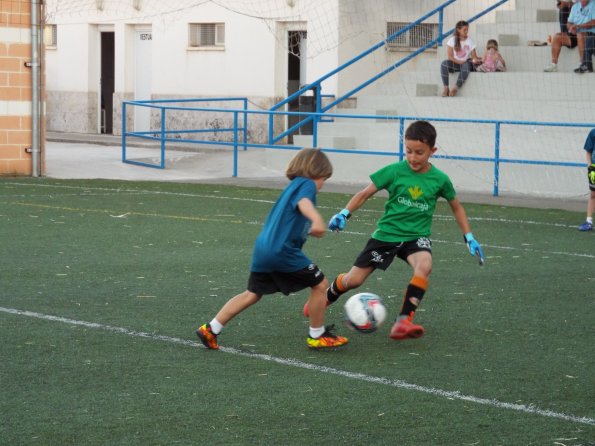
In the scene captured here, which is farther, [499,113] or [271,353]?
[499,113]

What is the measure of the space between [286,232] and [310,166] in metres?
0.41

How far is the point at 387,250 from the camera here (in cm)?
777

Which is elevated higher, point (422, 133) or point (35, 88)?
point (35, 88)

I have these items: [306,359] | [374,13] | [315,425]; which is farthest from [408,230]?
[374,13]

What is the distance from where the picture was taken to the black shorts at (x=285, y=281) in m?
7.02

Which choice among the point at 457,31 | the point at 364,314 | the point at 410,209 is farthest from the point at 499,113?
the point at 364,314

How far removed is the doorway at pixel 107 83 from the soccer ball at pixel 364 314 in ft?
83.8

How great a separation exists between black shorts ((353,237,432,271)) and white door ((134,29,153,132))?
23.8 m

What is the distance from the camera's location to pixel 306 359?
22.7ft

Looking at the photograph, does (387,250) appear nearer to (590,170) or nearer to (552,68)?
(590,170)

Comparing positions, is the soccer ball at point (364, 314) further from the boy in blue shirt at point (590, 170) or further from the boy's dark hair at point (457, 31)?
the boy's dark hair at point (457, 31)

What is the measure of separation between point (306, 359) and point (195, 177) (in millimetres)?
14427

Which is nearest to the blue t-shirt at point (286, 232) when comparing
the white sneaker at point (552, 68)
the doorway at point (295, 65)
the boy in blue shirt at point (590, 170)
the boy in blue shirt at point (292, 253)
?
the boy in blue shirt at point (292, 253)

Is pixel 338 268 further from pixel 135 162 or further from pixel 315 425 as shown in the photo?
pixel 135 162
